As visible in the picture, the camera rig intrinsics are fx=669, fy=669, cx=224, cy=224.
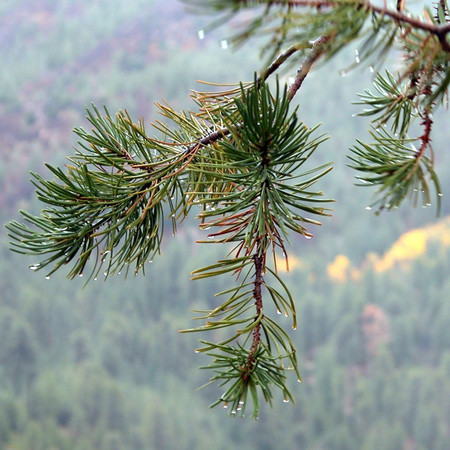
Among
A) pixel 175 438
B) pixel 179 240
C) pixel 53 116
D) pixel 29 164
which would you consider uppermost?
pixel 53 116

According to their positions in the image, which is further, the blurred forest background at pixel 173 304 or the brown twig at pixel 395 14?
the blurred forest background at pixel 173 304

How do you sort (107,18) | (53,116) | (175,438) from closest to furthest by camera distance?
1. (175,438)
2. (53,116)
3. (107,18)

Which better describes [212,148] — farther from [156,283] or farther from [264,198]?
[156,283]

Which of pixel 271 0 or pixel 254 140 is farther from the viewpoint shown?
pixel 254 140

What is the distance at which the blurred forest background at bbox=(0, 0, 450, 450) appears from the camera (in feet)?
62.1

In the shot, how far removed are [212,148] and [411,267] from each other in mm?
22259

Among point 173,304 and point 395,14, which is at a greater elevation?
point 173,304

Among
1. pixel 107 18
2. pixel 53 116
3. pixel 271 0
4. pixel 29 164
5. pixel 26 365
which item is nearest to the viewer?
pixel 271 0

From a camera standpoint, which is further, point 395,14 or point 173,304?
point 173,304

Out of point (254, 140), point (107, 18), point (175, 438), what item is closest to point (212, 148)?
point (254, 140)

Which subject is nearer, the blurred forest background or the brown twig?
the brown twig

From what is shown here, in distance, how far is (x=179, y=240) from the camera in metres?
22.5

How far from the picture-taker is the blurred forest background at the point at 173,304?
746 inches

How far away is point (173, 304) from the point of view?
21.9 meters
